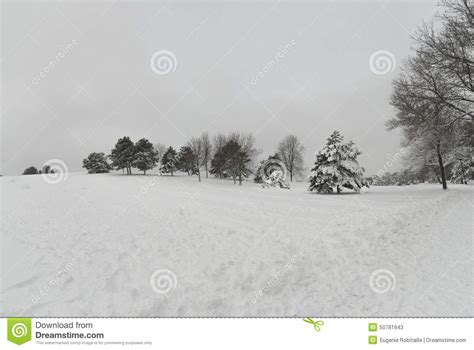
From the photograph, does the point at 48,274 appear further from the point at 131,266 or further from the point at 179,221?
the point at 179,221

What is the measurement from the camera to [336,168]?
2236 cm

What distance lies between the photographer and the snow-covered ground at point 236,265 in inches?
191

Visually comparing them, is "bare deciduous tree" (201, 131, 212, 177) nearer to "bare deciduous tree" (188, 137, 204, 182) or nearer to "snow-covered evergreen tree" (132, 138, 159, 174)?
"bare deciduous tree" (188, 137, 204, 182)

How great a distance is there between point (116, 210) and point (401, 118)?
18.1 meters

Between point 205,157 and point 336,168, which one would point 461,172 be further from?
point 205,157

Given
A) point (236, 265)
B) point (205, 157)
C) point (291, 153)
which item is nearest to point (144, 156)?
point (205, 157)

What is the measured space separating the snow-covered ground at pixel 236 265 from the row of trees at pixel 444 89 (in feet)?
22.2

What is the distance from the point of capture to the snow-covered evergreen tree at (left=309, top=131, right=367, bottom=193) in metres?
22.0

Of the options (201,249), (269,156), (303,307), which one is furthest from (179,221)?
(269,156)

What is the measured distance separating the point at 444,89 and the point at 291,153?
29.9m

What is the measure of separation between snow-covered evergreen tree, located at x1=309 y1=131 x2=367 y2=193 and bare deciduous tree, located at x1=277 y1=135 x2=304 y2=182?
18.4 m

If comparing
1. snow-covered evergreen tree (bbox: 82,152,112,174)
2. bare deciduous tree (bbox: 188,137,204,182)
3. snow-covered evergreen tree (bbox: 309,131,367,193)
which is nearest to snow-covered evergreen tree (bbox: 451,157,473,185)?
snow-covered evergreen tree (bbox: 309,131,367,193)
